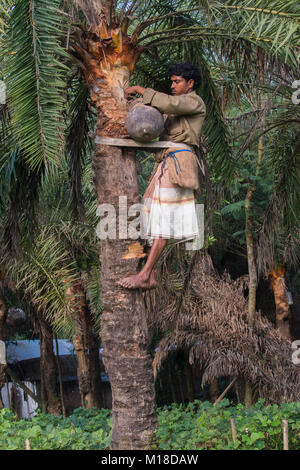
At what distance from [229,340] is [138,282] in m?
6.60

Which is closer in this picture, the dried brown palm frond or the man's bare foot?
the man's bare foot

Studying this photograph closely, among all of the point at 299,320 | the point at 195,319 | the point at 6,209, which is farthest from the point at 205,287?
the point at 299,320

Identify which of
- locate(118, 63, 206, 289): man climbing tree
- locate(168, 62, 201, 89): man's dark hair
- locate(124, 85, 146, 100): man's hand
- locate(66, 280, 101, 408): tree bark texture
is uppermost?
Answer: locate(168, 62, 201, 89): man's dark hair

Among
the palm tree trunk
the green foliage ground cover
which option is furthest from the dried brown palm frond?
the green foliage ground cover

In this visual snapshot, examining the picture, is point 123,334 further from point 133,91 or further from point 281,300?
point 281,300

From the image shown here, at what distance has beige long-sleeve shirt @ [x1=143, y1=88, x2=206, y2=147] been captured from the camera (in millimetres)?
5105

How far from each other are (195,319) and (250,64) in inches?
251

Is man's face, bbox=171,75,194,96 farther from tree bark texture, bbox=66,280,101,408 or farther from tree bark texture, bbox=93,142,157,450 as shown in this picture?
tree bark texture, bbox=66,280,101,408

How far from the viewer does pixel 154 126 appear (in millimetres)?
5008

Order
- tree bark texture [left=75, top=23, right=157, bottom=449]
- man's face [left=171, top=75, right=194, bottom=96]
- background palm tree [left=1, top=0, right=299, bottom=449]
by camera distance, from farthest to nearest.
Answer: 1. man's face [left=171, top=75, right=194, bottom=96]
2. tree bark texture [left=75, top=23, right=157, bottom=449]
3. background palm tree [left=1, top=0, right=299, bottom=449]

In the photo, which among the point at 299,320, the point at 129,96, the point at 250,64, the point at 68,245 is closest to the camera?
the point at 129,96

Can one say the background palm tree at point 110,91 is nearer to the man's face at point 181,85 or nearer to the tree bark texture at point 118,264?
the tree bark texture at point 118,264

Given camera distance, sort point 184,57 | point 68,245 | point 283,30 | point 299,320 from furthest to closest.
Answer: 1. point 299,320
2. point 68,245
3. point 184,57
4. point 283,30

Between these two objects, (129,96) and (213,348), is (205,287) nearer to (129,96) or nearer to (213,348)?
(213,348)
